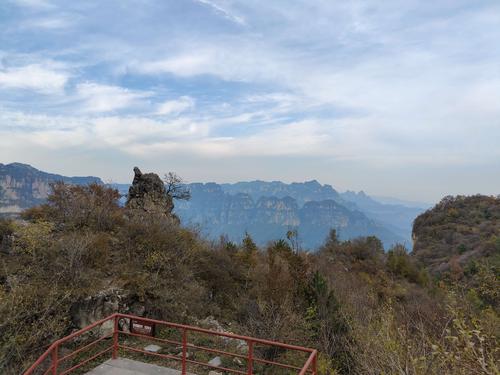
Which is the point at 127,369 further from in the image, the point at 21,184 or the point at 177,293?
the point at 21,184

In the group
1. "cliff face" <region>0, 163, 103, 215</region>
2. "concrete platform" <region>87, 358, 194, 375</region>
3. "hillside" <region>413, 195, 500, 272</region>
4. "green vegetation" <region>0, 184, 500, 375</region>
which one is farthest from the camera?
"cliff face" <region>0, 163, 103, 215</region>

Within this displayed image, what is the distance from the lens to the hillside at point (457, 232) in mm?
52600

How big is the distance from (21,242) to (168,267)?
238 inches

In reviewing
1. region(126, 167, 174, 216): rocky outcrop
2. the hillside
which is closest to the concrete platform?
region(126, 167, 174, 216): rocky outcrop

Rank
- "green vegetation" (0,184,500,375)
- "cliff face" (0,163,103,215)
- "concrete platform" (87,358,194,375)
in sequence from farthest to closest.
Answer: "cliff face" (0,163,103,215) < "green vegetation" (0,184,500,375) < "concrete platform" (87,358,194,375)

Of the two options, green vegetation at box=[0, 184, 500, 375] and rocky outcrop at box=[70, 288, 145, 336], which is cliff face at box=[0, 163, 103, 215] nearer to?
green vegetation at box=[0, 184, 500, 375]

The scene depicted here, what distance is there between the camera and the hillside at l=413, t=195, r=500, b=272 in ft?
173

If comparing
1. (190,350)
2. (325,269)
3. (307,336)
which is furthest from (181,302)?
(325,269)

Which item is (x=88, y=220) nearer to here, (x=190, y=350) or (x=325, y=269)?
(x=190, y=350)

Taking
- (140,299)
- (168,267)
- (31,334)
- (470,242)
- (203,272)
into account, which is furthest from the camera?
(470,242)

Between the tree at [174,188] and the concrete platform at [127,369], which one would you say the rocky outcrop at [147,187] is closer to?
the tree at [174,188]

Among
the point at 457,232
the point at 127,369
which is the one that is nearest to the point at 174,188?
the point at 127,369

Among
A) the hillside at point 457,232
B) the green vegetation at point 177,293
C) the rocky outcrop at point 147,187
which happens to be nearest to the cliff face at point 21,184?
the hillside at point 457,232

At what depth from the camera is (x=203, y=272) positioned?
70.1 ft
